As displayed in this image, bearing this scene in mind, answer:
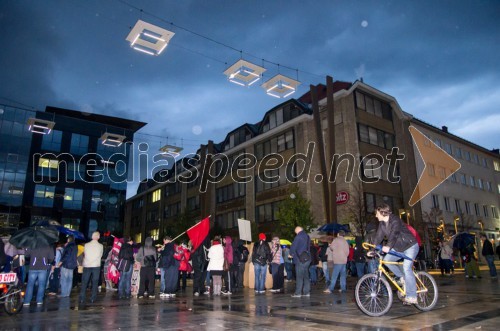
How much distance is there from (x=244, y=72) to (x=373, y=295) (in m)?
9.31

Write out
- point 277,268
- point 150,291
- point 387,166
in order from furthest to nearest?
point 387,166, point 277,268, point 150,291

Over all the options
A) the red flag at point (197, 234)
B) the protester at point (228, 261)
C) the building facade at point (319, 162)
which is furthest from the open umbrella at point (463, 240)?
the red flag at point (197, 234)

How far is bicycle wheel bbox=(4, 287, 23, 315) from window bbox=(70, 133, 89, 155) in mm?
46115

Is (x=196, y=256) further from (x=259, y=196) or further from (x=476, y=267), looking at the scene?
(x=259, y=196)

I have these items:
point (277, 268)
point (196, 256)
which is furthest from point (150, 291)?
point (277, 268)

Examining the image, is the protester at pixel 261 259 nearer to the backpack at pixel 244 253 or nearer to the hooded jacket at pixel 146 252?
the backpack at pixel 244 253

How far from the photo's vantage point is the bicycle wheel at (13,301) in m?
7.77

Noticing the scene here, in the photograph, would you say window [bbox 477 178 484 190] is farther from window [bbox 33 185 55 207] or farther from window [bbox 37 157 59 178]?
window [bbox 37 157 59 178]

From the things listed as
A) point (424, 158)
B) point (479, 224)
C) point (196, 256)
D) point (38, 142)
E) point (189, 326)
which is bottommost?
point (189, 326)

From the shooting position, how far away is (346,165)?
30.4 m

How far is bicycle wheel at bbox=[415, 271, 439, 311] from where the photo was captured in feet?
21.8

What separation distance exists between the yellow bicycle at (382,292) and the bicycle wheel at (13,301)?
283 inches

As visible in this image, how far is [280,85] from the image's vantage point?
14.4m

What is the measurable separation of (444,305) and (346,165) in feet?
76.9
